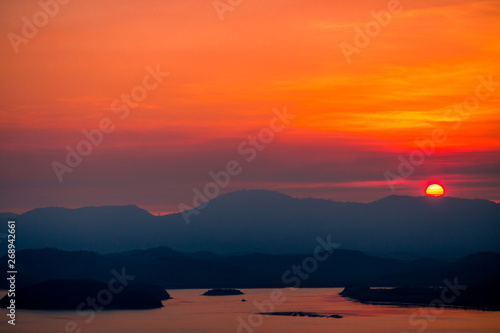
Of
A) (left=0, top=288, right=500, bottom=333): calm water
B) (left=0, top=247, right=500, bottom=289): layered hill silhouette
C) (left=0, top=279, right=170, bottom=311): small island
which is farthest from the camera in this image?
(left=0, top=247, right=500, bottom=289): layered hill silhouette

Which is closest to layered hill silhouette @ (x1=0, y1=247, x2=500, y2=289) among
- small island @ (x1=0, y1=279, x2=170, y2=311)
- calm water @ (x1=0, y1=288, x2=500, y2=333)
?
small island @ (x1=0, y1=279, x2=170, y2=311)

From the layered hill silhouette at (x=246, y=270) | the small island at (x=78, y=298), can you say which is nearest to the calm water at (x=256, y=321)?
the small island at (x=78, y=298)

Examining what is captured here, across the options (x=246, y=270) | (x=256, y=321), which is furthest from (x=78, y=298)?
(x=246, y=270)

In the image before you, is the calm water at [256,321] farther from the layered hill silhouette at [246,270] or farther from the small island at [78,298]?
the layered hill silhouette at [246,270]

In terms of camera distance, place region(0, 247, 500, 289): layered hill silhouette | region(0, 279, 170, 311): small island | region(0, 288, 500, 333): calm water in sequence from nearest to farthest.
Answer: region(0, 288, 500, 333): calm water < region(0, 279, 170, 311): small island < region(0, 247, 500, 289): layered hill silhouette

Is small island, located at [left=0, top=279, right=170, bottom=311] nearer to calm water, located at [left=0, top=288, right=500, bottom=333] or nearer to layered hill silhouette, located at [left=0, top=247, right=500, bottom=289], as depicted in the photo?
calm water, located at [left=0, top=288, right=500, bottom=333]
